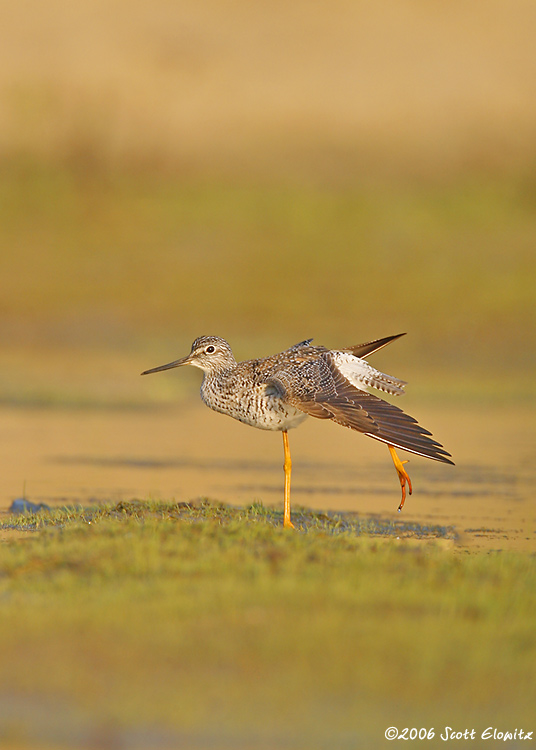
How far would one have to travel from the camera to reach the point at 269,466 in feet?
44.8

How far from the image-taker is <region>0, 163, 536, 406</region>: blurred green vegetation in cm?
2681

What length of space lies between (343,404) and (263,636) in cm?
347

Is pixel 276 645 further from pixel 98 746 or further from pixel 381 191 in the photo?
pixel 381 191

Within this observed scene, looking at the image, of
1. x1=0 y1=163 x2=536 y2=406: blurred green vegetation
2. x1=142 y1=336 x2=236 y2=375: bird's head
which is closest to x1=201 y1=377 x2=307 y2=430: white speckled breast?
x1=142 y1=336 x2=236 y2=375: bird's head

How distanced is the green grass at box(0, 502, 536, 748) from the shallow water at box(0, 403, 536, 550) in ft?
9.20

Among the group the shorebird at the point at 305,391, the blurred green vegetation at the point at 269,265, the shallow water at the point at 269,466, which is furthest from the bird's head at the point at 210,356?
the blurred green vegetation at the point at 269,265

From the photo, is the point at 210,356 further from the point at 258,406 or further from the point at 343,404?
the point at 343,404

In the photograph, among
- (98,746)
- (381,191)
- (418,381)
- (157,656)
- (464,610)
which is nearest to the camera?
(98,746)

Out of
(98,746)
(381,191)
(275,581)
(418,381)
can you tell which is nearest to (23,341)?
(418,381)

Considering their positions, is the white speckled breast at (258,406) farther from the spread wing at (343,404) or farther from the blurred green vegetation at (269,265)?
the blurred green vegetation at (269,265)

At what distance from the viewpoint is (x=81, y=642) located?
18.1 ft

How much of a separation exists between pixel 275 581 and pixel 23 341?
20737 millimetres

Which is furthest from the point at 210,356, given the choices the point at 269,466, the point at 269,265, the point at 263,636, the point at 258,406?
the point at 269,265

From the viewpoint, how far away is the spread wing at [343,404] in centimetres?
829
